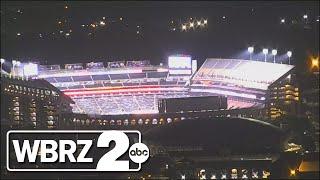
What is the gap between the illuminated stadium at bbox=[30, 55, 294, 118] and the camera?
3.03m

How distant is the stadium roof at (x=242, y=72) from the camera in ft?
9.96

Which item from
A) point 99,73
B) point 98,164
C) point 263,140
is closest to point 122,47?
point 99,73

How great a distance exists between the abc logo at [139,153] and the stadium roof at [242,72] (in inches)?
22.2

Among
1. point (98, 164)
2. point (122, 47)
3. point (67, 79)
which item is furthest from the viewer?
point (122, 47)

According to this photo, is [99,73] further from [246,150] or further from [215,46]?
[246,150]

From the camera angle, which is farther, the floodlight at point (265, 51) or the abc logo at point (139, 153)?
the floodlight at point (265, 51)

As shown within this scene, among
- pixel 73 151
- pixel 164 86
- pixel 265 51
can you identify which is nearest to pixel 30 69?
pixel 73 151

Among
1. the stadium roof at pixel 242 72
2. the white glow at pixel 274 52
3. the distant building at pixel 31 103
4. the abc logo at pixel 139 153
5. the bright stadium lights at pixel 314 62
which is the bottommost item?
the abc logo at pixel 139 153

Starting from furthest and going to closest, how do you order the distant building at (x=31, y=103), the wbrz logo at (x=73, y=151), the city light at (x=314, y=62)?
the city light at (x=314, y=62), the distant building at (x=31, y=103), the wbrz logo at (x=73, y=151)

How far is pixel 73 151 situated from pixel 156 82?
771mm

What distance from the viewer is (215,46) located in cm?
310

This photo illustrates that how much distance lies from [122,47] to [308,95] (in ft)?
4.15

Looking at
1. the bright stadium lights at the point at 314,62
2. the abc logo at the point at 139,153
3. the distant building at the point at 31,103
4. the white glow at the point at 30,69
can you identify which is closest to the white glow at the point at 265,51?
the bright stadium lights at the point at 314,62

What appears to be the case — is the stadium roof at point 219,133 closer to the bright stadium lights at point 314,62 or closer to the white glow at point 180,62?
the white glow at point 180,62
